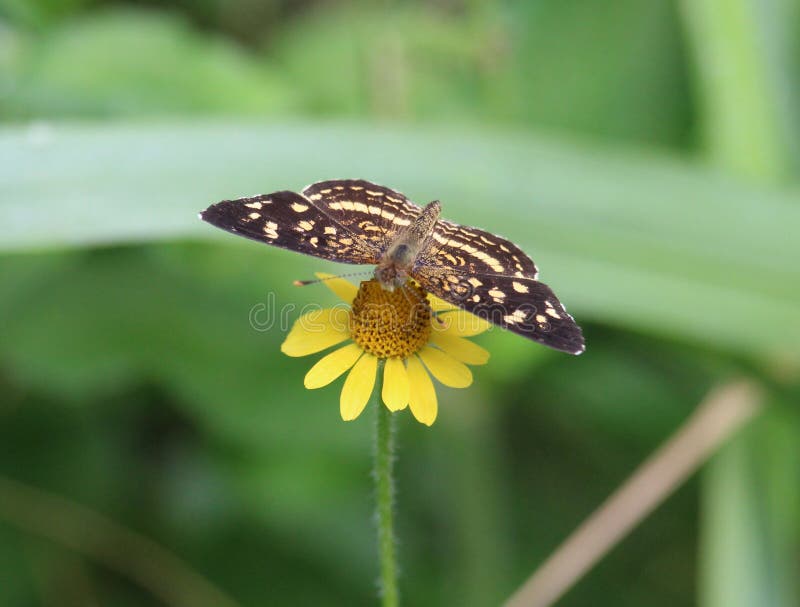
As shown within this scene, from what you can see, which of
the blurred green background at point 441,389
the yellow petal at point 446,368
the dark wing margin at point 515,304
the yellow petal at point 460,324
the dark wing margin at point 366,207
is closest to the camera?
the dark wing margin at point 515,304

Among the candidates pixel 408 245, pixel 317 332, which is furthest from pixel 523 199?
pixel 317 332

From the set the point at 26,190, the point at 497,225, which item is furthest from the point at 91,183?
the point at 497,225

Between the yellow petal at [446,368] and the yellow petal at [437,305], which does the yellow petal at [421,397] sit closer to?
the yellow petal at [446,368]

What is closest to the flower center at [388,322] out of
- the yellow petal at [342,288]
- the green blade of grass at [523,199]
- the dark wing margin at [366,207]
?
the yellow petal at [342,288]

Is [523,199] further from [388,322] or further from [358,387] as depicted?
[358,387]

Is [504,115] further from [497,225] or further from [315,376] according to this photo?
[315,376]
